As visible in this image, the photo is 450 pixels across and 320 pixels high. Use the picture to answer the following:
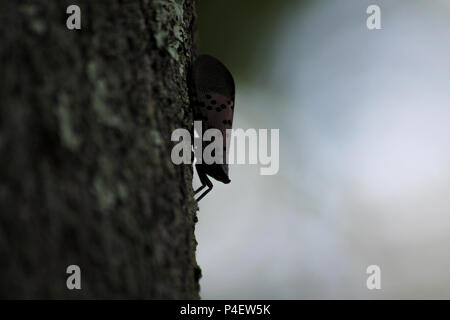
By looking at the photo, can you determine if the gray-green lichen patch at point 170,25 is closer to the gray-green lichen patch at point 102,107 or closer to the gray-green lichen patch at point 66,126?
the gray-green lichen patch at point 102,107

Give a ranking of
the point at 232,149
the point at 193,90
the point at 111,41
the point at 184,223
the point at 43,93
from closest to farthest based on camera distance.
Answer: the point at 43,93 → the point at 111,41 → the point at 184,223 → the point at 193,90 → the point at 232,149

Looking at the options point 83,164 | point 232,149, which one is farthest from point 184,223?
point 232,149

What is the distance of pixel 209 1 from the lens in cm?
593

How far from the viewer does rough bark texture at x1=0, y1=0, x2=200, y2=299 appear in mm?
1127

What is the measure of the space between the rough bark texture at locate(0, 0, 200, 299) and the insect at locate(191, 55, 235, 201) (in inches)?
27.2

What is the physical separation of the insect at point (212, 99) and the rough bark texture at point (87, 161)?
690 mm

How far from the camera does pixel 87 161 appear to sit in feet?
4.28

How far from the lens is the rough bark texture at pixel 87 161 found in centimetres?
113

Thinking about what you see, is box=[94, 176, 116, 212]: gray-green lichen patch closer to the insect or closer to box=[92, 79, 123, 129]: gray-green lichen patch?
box=[92, 79, 123, 129]: gray-green lichen patch

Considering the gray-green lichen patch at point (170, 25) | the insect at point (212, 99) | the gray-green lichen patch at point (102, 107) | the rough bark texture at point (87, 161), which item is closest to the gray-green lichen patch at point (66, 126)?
the rough bark texture at point (87, 161)

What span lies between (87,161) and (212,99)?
1405 mm

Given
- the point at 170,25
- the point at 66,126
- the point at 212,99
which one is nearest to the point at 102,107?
the point at 66,126
